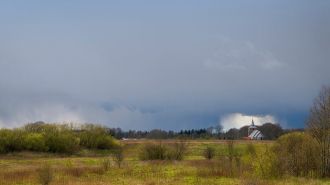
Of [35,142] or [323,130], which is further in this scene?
[35,142]

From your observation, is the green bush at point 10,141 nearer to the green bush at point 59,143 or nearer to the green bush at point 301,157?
the green bush at point 59,143

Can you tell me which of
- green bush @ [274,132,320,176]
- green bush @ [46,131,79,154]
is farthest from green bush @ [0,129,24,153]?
Result: green bush @ [274,132,320,176]

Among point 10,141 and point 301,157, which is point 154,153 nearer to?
point 301,157

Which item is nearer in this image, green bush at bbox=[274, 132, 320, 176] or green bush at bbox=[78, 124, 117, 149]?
green bush at bbox=[274, 132, 320, 176]

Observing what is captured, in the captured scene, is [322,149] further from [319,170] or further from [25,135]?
[25,135]

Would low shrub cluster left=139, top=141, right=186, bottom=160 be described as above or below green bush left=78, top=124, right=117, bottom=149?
below

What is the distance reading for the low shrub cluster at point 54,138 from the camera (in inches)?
3039

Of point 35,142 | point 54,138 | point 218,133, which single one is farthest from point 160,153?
point 218,133

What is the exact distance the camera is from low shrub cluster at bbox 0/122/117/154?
253 feet

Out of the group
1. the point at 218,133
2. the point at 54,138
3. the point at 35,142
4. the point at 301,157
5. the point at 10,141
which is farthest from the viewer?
the point at 218,133

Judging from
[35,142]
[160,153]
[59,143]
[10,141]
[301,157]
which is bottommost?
[301,157]

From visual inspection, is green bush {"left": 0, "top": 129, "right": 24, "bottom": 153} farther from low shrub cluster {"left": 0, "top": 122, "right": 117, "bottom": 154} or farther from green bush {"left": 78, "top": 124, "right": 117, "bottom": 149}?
green bush {"left": 78, "top": 124, "right": 117, "bottom": 149}

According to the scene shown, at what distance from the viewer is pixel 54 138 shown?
3199 inches

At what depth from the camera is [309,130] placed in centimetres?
4225
